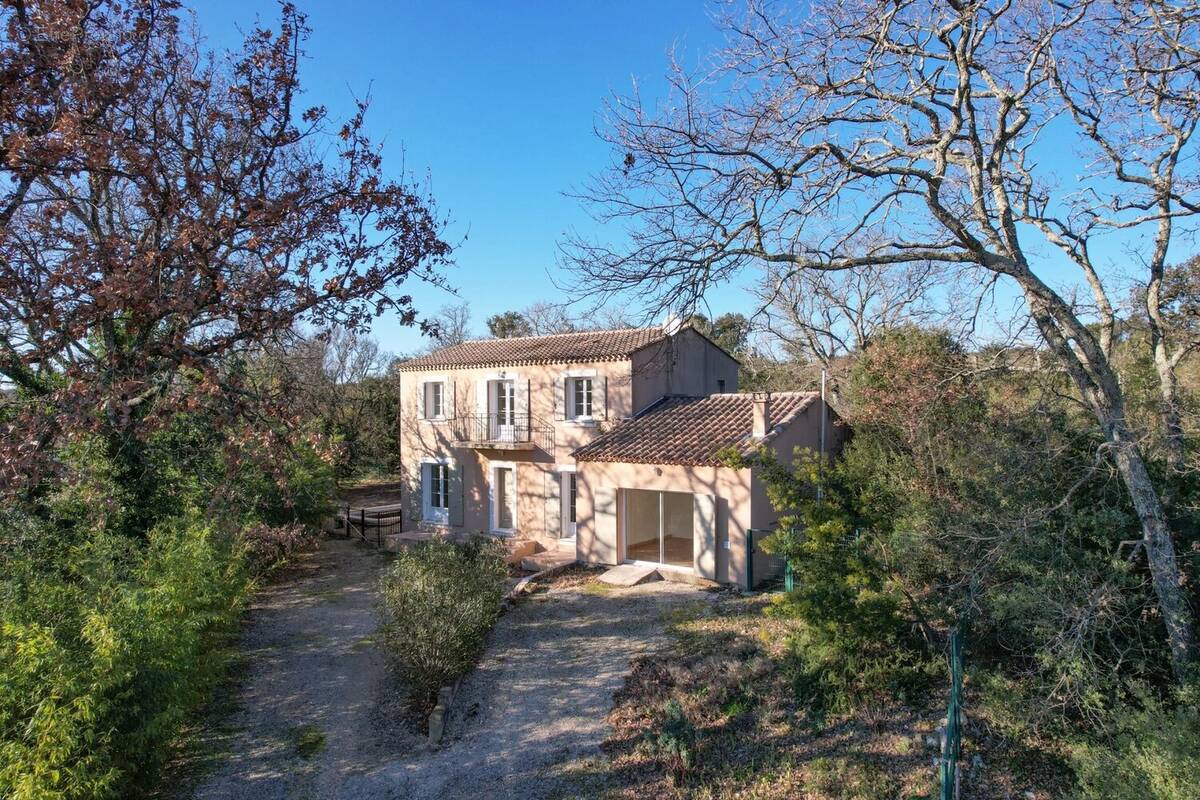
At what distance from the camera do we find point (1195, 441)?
26.5 ft

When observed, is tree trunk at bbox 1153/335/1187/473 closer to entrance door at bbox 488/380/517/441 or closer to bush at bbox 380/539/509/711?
bush at bbox 380/539/509/711

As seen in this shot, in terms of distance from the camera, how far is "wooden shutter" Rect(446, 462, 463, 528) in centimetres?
2131

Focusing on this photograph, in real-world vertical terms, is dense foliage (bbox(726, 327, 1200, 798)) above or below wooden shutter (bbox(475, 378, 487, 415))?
below

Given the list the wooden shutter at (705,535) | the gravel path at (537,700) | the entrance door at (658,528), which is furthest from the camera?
the entrance door at (658,528)

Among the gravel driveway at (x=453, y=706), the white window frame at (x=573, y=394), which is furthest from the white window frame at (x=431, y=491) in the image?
the gravel driveway at (x=453, y=706)

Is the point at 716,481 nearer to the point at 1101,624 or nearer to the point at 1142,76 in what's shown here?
the point at 1101,624

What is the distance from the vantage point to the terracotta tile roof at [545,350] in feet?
62.0

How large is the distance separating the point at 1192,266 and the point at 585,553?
14023 millimetres

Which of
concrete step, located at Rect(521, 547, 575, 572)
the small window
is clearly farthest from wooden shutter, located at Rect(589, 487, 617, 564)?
the small window

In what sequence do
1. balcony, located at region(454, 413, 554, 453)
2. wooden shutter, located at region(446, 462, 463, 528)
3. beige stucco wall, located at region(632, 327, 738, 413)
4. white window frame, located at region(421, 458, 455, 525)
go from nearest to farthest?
beige stucco wall, located at region(632, 327, 738, 413) < balcony, located at region(454, 413, 554, 453) < wooden shutter, located at region(446, 462, 463, 528) < white window frame, located at region(421, 458, 455, 525)

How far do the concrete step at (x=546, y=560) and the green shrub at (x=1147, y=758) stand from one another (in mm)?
11684

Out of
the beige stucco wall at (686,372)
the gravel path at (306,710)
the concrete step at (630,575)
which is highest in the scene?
the beige stucco wall at (686,372)

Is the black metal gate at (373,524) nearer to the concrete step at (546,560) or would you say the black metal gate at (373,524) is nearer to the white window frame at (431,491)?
the white window frame at (431,491)

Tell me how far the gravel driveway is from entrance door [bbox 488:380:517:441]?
6749 millimetres
